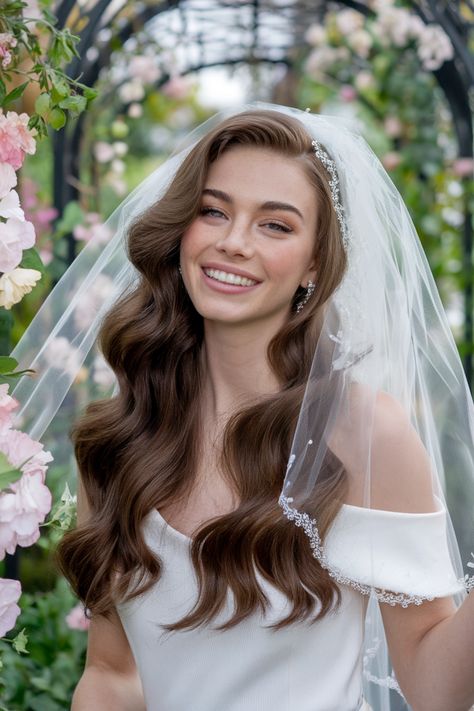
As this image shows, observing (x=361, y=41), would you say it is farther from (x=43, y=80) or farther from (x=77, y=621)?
(x=43, y=80)

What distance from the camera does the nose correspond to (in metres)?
1.95

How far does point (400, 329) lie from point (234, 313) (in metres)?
0.33

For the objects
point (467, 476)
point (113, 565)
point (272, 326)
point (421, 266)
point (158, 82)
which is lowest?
point (113, 565)

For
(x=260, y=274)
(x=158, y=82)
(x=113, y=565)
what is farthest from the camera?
(x=158, y=82)

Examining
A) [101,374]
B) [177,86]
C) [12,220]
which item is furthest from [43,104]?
[177,86]

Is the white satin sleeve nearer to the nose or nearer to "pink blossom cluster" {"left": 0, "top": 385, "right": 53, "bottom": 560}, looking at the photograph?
the nose

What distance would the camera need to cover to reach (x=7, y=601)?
4.30 ft

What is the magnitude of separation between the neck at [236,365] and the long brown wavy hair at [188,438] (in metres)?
0.03

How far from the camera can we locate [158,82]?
5215 millimetres

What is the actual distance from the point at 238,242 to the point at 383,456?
1.57 feet

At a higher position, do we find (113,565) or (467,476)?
(467,476)

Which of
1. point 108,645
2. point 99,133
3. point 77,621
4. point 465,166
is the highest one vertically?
point 465,166

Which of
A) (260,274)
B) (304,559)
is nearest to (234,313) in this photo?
(260,274)

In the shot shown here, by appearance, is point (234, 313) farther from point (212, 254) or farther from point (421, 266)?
point (421, 266)
